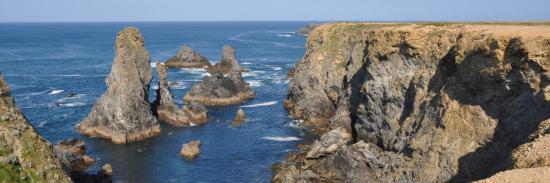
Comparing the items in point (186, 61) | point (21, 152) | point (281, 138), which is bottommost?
point (186, 61)

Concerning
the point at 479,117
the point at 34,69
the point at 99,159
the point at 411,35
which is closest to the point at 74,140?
the point at 99,159

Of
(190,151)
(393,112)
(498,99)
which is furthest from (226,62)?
(498,99)

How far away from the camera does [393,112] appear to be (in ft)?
189

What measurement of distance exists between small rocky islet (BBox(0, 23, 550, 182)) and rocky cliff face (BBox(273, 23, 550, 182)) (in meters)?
0.11

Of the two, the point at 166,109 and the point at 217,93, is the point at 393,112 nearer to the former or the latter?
the point at 166,109

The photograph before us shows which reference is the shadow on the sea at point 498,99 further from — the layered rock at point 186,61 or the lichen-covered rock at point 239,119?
the layered rock at point 186,61

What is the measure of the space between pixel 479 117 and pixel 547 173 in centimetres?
2290

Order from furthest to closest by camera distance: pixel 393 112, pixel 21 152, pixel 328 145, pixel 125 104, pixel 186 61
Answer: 1. pixel 186 61
2. pixel 125 104
3. pixel 393 112
4. pixel 328 145
5. pixel 21 152

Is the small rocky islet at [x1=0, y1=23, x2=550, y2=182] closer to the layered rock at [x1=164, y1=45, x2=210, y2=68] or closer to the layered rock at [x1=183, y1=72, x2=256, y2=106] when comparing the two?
the layered rock at [x1=183, y1=72, x2=256, y2=106]

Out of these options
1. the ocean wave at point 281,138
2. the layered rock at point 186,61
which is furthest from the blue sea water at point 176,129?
the layered rock at point 186,61

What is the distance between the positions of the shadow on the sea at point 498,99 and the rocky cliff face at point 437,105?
78 mm

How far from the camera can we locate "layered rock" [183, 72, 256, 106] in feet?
304

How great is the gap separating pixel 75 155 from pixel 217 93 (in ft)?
130

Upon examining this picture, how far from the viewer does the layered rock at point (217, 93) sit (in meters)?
92.6
